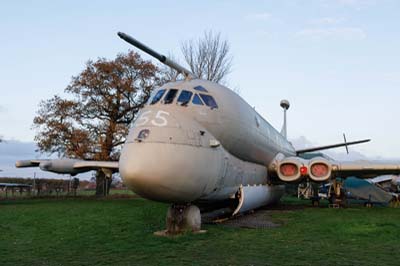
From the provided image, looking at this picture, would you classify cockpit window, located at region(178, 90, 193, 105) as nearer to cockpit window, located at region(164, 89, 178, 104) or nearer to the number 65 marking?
cockpit window, located at region(164, 89, 178, 104)

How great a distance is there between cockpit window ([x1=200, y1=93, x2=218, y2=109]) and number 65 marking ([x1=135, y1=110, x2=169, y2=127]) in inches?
58.7

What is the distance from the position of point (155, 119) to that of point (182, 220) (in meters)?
2.50

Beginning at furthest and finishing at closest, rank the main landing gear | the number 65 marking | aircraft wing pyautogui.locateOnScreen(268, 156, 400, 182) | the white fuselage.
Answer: aircraft wing pyautogui.locateOnScreen(268, 156, 400, 182) → the main landing gear → the number 65 marking → the white fuselage

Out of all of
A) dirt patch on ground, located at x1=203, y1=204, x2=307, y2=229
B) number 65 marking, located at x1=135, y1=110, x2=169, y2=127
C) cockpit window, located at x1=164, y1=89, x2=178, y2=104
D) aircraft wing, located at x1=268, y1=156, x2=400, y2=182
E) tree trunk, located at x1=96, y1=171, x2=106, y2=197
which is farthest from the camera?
tree trunk, located at x1=96, y1=171, x2=106, y2=197

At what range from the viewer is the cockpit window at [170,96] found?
10031 millimetres

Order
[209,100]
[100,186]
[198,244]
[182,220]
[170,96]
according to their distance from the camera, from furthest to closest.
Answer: [100,186], [209,100], [170,96], [182,220], [198,244]

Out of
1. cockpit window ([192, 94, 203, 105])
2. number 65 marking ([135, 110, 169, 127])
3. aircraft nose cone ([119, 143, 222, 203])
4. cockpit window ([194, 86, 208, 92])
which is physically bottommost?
aircraft nose cone ([119, 143, 222, 203])

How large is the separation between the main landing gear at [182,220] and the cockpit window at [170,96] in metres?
2.49

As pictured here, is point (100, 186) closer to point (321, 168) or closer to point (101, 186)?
point (101, 186)

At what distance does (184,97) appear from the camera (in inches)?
402

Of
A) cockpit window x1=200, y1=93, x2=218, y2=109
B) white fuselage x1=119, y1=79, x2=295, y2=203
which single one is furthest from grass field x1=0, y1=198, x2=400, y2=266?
cockpit window x1=200, y1=93, x2=218, y2=109

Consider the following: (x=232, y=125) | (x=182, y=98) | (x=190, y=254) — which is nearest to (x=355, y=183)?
(x=232, y=125)

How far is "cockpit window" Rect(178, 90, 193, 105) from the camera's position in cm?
1008

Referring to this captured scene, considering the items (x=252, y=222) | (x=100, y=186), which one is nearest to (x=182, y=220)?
(x=252, y=222)
